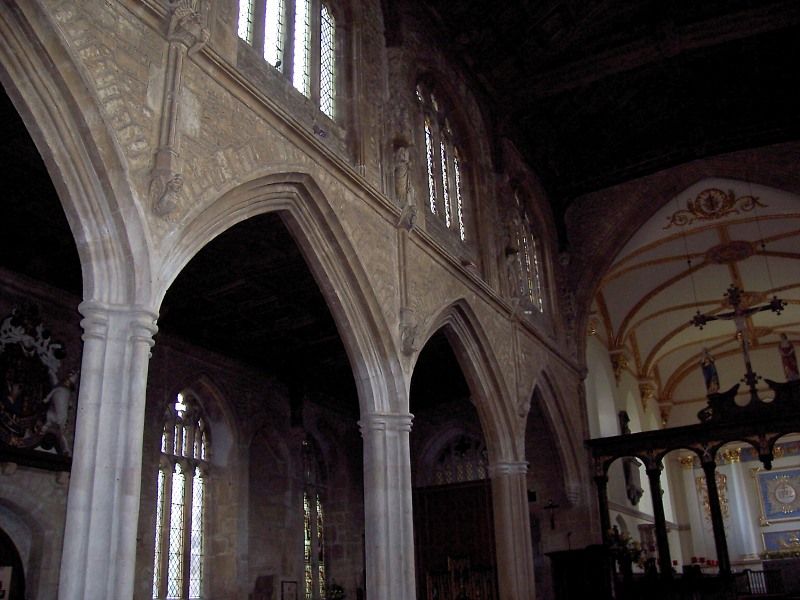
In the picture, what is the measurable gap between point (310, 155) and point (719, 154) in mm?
12022

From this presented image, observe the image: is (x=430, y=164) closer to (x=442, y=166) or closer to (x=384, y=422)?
(x=442, y=166)

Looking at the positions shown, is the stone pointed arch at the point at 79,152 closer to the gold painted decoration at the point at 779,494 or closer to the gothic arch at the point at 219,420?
the gothic arch at the point at 219,420

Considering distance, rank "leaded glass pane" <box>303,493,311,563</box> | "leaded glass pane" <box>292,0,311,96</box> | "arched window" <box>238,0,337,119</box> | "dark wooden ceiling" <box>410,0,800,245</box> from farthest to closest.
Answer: "leaded glass pane" <box>303,493,311,563</box> → "dark wooden ceiling" <box>410,0,800,245</box> → "leaded glass pane" <box>292,0,311,96</box> → "arched window" <box>238,0,337,119</box>

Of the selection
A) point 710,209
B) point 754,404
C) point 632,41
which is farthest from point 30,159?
point 710,209

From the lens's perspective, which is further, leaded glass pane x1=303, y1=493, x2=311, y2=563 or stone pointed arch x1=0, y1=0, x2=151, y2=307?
leaded glass pane x1=303, y1=493, x2=311, y2=563

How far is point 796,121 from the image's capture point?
17.4 meters

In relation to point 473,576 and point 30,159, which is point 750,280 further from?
point 30,159

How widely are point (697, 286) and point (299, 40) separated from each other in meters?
16.3

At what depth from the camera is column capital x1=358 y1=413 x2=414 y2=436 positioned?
10.1 metres

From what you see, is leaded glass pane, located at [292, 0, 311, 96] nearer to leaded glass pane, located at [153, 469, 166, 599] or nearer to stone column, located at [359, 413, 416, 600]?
stone column, located at [359, 413, 416, 600]

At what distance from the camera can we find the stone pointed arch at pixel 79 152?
6.37m

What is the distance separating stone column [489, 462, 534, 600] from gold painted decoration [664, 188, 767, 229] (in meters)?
9.28

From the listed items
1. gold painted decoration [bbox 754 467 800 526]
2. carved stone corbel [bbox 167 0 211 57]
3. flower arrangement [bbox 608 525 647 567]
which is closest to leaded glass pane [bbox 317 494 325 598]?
flower arrangement [bbox 608 525 647 567]

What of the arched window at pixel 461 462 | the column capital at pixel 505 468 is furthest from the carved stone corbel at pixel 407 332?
the arched window at pixel 461 462
